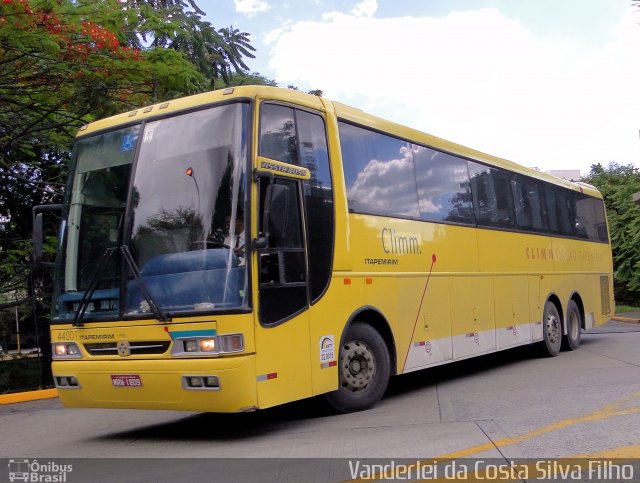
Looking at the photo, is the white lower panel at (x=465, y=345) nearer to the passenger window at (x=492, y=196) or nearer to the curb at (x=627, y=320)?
the passenger window at (x=492, y=196)

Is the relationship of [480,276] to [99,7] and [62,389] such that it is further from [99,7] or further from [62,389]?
[99,7]

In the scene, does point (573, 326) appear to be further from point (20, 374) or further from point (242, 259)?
point (20, 374)

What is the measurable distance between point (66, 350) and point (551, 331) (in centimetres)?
977

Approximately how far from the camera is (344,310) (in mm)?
7527

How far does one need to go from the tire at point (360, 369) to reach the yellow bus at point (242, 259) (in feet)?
0.07

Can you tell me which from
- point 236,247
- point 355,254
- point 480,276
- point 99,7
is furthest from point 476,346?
point 99,7

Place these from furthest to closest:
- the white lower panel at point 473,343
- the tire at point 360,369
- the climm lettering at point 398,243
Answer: the white lower panel at point 473,343 < the climm lettering at point 398,243 < the tire at point 360,369

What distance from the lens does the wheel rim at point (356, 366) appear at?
762 centimetres

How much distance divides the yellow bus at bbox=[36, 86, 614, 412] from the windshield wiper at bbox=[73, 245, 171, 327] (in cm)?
2

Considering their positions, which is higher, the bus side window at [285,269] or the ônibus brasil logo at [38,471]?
the bus side window at [285,269]

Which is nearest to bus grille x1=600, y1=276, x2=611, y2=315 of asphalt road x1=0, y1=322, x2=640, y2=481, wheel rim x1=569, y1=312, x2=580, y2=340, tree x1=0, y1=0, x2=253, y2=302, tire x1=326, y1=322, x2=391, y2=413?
wheel rim x1=569, y1=312, x2=580, y2=340

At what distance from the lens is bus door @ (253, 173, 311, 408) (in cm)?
638

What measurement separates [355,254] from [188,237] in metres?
2.22

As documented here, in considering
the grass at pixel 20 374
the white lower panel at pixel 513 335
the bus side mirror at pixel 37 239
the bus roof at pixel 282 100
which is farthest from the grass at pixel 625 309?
the bus side mirror at pixel 37 239
